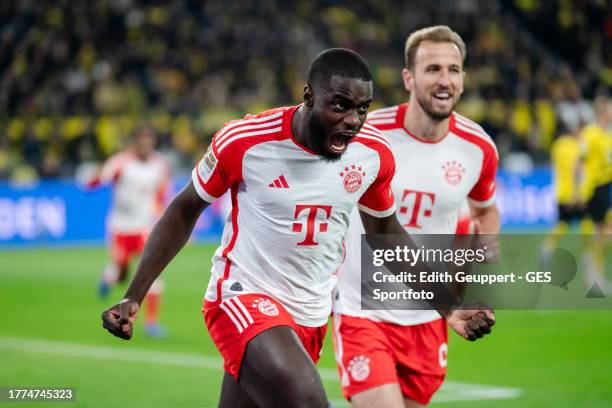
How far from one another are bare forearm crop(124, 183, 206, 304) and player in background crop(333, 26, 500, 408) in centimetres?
136

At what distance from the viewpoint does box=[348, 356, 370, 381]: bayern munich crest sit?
5664 millimetres

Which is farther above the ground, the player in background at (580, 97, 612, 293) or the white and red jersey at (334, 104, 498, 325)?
the white and red jersey at (334, 104, 498, 325)

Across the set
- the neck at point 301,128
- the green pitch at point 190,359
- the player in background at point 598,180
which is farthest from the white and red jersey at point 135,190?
the neck at point 301,128

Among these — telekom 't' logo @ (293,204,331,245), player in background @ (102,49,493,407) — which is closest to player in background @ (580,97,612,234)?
player in background @ (102,49,493,407)

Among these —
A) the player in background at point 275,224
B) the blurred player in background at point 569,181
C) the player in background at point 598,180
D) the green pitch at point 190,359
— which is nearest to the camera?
the player in background at point 275,224

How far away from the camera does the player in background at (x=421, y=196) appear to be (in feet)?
19.3

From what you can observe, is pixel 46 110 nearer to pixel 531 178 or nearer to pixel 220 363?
pixel 531 178

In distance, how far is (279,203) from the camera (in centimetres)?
488

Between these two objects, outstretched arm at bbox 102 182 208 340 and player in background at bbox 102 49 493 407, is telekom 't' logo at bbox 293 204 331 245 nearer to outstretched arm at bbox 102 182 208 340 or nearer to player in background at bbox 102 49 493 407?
player in background at bbox 102 49 493 407

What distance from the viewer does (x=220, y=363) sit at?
10531mm

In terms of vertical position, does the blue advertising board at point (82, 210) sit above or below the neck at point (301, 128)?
below

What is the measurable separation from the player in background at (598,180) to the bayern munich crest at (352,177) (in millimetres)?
9658

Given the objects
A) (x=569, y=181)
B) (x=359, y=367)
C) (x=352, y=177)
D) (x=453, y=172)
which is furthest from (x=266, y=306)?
(x=569, y=181)

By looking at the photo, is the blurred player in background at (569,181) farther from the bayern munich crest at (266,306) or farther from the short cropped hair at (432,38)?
the bayern munich crest at (266,306)
